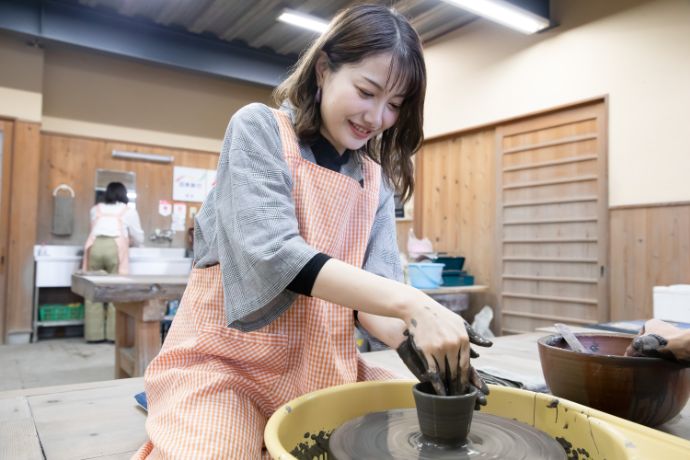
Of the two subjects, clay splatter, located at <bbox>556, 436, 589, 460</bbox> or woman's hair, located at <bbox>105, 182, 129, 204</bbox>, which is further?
woman's hair, located at <bbox>105, 182, 129, 204</bbox>

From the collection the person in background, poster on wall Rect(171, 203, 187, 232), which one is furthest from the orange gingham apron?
poster on wall Rect(171, 203, 187, 232)

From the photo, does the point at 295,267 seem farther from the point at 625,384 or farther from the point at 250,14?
the point at 250,14

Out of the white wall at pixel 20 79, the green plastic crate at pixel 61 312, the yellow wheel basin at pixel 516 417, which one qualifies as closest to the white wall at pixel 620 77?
the yellow wheel basin at pixel 516 417

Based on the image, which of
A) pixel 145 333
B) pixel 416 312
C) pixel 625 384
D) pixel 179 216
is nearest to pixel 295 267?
pixel 416 312

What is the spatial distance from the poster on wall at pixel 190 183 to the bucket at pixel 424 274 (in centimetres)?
300

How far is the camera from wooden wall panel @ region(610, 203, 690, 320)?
133 inches

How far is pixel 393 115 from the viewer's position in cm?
120

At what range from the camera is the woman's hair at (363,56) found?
1100 mm

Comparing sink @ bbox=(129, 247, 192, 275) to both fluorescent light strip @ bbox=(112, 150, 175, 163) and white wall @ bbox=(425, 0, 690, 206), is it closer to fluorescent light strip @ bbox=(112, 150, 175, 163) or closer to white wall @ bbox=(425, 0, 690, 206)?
fluorescent light strip @ bbox=(112, 150, 175, 163)

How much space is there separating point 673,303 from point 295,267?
8.14 feet

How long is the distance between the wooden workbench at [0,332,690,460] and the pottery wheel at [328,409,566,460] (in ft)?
1.71

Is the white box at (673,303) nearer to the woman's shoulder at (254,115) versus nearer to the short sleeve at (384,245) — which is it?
the short sleeve at (384,245)

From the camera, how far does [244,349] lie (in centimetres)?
102

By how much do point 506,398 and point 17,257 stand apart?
17.6 feet
